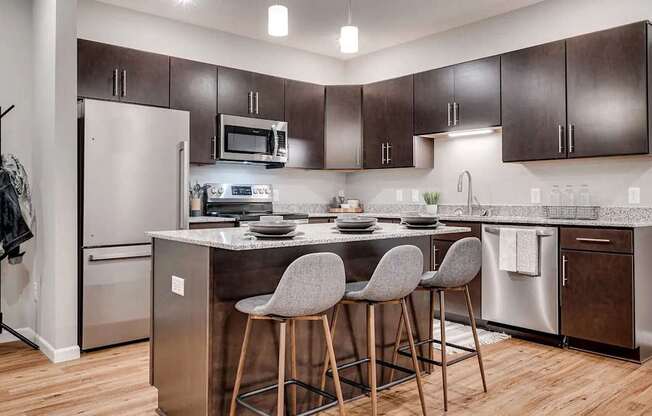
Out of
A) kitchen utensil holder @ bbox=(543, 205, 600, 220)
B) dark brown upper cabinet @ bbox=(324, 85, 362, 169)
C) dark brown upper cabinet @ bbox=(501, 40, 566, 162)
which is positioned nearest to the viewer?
kitchen utensil holder @ bbox=(543, 205, 600, 220)

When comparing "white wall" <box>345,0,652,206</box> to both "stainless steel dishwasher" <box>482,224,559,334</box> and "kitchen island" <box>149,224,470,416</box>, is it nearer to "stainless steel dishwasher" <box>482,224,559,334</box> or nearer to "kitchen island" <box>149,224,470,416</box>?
"stainless steel dishwasher" <box>482,224,559,334</box>

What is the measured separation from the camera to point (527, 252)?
377 centimetres

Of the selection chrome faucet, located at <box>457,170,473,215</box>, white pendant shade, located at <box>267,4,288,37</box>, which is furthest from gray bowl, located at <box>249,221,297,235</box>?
chrome faucet, located at <box>457,170,473,215</box>

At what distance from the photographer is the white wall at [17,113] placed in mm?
3904

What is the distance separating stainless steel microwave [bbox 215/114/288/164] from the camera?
15.3 feet

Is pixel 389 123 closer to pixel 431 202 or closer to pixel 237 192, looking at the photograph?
pixel 431 202

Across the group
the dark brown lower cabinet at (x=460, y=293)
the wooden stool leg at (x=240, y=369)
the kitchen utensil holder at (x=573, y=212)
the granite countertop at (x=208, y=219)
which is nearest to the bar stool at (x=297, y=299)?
→ the wooden stool leg at (x=240, y=369)

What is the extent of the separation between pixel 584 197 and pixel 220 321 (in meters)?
3.11

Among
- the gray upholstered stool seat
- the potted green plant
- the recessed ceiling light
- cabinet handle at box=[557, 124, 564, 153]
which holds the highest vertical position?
the recessed ceiling light

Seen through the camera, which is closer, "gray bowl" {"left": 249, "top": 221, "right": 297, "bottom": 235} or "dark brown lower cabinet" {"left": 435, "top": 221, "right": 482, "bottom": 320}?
"gray bowl" {"left": 249, "top": 221, "right": 297, "bottom": 235}

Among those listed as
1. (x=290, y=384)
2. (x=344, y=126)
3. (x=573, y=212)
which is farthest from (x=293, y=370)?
(x=344, y=126)

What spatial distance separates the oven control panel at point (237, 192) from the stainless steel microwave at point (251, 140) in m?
0.38

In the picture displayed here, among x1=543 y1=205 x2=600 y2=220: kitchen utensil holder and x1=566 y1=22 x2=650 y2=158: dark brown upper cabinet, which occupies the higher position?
x1=566 y1=22 x2=650 y2=158: dark brown upper cabinet

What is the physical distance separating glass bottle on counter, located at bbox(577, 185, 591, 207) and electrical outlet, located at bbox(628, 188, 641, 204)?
0.28 meters
